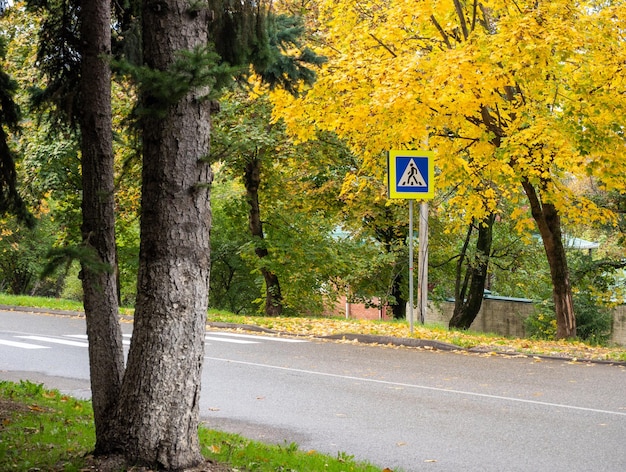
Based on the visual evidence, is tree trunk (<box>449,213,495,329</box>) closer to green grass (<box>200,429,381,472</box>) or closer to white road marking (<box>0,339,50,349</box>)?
white road marking (<box>0,339,50,349</box>)

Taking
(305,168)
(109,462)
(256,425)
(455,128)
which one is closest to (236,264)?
(305,168)

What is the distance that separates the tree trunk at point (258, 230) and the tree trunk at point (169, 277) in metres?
20.2

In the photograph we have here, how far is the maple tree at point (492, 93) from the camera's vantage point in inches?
566

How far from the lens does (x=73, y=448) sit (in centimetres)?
629

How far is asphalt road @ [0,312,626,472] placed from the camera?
24.5 feet

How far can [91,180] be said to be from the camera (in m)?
6.68

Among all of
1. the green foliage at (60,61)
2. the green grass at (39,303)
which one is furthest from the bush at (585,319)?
the green foliage at (60,61)

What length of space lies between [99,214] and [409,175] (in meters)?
9.67

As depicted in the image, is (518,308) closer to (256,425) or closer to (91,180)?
(256,425)

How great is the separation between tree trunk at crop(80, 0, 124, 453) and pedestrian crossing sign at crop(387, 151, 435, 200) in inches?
354

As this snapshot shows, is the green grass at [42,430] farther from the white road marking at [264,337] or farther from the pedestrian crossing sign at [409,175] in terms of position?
the pedestrian crossing sign at [409,175]

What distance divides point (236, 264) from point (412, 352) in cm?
2421

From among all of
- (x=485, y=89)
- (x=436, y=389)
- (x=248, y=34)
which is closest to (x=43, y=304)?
(x=485, y=89)

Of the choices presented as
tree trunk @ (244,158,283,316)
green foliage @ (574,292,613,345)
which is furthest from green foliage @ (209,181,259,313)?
green foliage @ (574,292,613,345)
